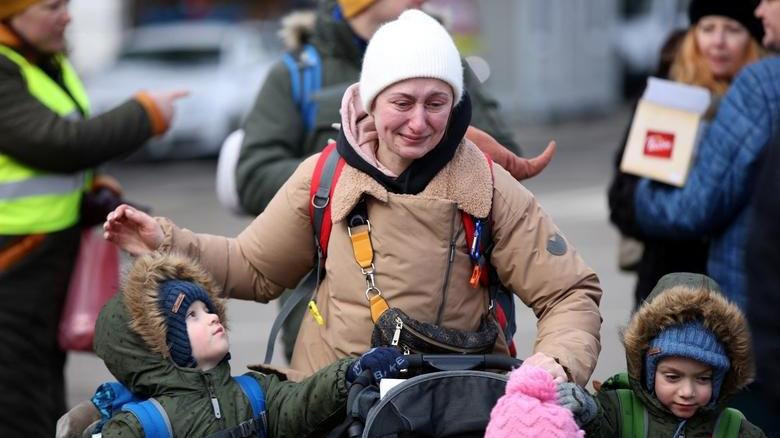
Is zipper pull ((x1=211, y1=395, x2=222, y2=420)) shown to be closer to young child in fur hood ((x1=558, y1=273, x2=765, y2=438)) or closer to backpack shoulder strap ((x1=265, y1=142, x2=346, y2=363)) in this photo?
backpack shoulder strap ((x1=265, y1=142, x2=346, y2=363))

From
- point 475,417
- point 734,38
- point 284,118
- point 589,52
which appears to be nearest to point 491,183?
point 475,417

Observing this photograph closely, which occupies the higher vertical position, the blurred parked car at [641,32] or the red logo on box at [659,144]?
the red logo on box at [659,144]

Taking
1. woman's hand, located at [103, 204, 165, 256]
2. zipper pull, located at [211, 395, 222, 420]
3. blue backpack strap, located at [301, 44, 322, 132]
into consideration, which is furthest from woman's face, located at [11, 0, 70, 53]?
zipper pull, located at [211, 395, 222, 420]

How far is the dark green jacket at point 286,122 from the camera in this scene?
18.2 ft

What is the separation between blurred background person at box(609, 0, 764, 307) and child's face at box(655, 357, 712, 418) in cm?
159

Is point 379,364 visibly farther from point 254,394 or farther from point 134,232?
point 134,232

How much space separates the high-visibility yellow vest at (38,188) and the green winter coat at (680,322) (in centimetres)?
251

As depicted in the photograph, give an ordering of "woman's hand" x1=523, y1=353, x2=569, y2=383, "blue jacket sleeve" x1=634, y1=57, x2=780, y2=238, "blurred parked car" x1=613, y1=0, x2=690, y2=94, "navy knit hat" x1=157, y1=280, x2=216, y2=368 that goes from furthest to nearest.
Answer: "blurred parked car" x1=613, y1=0, x2=690, y2=94 → "blue jacket sleeve" x1=634, y1=57, x2=780, y2=238 → "navy knit hat" x1=157, y1=280, x2=216, y2=368 → "woman's hand" x1=523, y1=353, x2=569, y2=383

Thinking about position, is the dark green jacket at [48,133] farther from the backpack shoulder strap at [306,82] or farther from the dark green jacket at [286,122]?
the backpack shoulder strap at [306,82]

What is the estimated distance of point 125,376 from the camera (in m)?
4.14

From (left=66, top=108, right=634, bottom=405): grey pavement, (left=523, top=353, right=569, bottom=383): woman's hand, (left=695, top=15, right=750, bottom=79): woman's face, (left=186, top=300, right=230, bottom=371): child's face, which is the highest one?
(left=695, top=15, right=750, bottom=79): woman's face

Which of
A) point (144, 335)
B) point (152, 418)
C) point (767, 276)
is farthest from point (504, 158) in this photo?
point (767, 276)

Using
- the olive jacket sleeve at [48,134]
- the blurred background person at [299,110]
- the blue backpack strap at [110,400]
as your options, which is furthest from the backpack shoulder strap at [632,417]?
the olive jacket sleeve at [48,134]

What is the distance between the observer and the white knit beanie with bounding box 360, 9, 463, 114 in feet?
13.5
